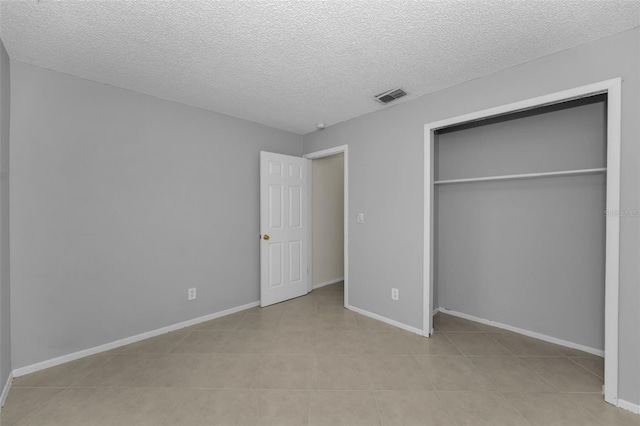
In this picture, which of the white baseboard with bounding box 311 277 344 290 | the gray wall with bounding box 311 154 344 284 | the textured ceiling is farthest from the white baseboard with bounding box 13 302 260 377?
the textured ceiling

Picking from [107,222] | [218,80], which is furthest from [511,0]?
[107,222]

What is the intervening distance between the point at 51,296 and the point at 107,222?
705 mm

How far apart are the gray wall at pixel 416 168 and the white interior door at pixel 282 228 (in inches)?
24.0

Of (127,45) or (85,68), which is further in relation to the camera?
(85,68)

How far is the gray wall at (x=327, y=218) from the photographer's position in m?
4.37

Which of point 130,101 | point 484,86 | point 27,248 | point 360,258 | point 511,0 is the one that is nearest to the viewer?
point 511,0

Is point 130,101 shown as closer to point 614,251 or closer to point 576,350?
point 614,251

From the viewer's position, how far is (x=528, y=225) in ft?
8.75

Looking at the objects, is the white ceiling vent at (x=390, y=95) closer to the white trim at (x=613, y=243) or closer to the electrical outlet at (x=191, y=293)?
the white trim at (x=613, y=243)

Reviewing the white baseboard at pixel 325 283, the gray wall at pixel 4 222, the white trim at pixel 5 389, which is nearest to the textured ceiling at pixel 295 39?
the gray wall at pixel 4 222

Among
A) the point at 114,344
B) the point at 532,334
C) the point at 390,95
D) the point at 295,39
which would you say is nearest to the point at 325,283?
the point at 532,334

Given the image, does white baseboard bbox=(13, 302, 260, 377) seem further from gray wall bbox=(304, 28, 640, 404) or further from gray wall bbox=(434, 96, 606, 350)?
gray wall bbox=(434, 96, 606, 350)

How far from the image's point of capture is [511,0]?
1.51 m

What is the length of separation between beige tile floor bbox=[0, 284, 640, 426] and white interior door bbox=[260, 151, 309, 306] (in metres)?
0.93
